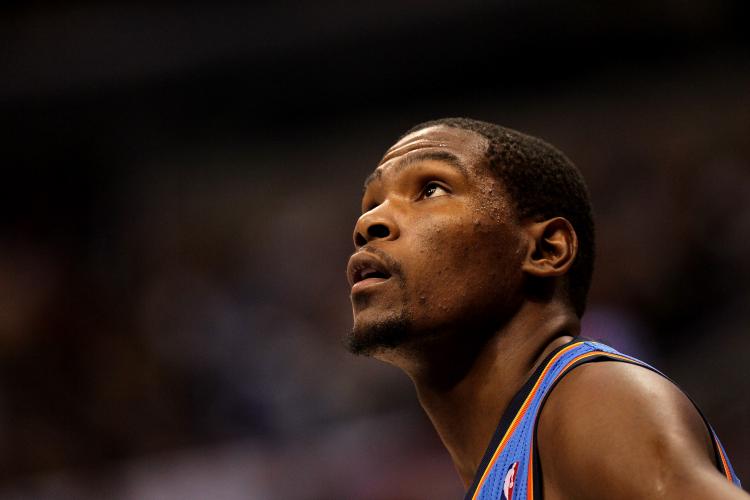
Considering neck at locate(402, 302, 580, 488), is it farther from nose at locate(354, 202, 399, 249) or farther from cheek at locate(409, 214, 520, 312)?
nose at locate(354, 202, 399, 249)

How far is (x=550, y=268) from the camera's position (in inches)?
122

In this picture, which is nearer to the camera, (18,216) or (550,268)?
(550,268)

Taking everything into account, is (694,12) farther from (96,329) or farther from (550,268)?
(550,268)

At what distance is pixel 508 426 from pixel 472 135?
1.04 meters

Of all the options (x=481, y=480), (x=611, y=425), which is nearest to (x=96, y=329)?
(x=481, y=480)

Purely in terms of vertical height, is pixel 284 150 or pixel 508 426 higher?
pixel 508 426

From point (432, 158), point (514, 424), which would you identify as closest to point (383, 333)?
point (514, 424)

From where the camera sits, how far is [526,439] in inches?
97.2

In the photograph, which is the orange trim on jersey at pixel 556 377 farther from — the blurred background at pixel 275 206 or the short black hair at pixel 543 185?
the blurred background at pixel 275 206

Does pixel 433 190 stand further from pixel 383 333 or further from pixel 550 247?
pixel 383 333

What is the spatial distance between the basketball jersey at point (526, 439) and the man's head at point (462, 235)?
0.33 m

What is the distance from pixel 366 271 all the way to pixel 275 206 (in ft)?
27.0

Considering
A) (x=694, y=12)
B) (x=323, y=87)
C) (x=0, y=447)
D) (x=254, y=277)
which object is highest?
(x=694, y=12)

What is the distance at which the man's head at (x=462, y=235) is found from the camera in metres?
2.99
